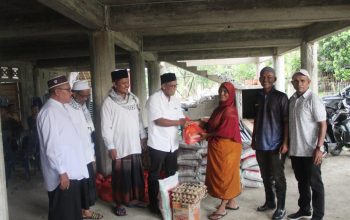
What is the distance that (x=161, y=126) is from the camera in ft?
13.8

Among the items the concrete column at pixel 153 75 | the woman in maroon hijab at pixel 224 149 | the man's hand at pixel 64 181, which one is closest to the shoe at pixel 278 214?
the woman in maroon hijab at pixel 224 149

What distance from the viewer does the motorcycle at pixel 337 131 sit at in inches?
277

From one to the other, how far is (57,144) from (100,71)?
2786 millimetres

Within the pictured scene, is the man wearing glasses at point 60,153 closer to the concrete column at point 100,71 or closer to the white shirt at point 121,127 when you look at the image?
the white shirt at point 121,127

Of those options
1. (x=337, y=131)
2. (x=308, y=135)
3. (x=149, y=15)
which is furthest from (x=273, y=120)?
(x=337, y=131)

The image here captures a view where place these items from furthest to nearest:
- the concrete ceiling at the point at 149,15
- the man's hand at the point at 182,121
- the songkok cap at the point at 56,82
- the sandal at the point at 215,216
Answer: the concrete ceiling at the point at 149,15 < the man's hand at the point at 182,121 < the sandal at the point at 215,216 < the songkok cap at the point at 56,82

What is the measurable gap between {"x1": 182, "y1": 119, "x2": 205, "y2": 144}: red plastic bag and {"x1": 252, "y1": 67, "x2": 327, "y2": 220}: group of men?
0.70m

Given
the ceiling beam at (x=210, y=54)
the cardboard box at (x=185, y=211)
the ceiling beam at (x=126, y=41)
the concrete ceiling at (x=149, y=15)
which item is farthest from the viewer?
the ceiling beam at (x=210, y=54)

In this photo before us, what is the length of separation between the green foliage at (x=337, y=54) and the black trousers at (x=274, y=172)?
13726mm

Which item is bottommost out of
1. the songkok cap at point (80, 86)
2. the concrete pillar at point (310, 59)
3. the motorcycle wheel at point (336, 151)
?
the motorcycle wheel at point (336, 151)

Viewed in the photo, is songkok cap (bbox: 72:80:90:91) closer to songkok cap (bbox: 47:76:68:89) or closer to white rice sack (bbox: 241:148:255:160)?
songkok cap (bbox: 47:76:68:89)

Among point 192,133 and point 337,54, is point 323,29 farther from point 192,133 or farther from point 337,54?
point 337,54

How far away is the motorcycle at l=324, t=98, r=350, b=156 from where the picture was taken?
704 cm

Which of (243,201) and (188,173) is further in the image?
(188,173)
